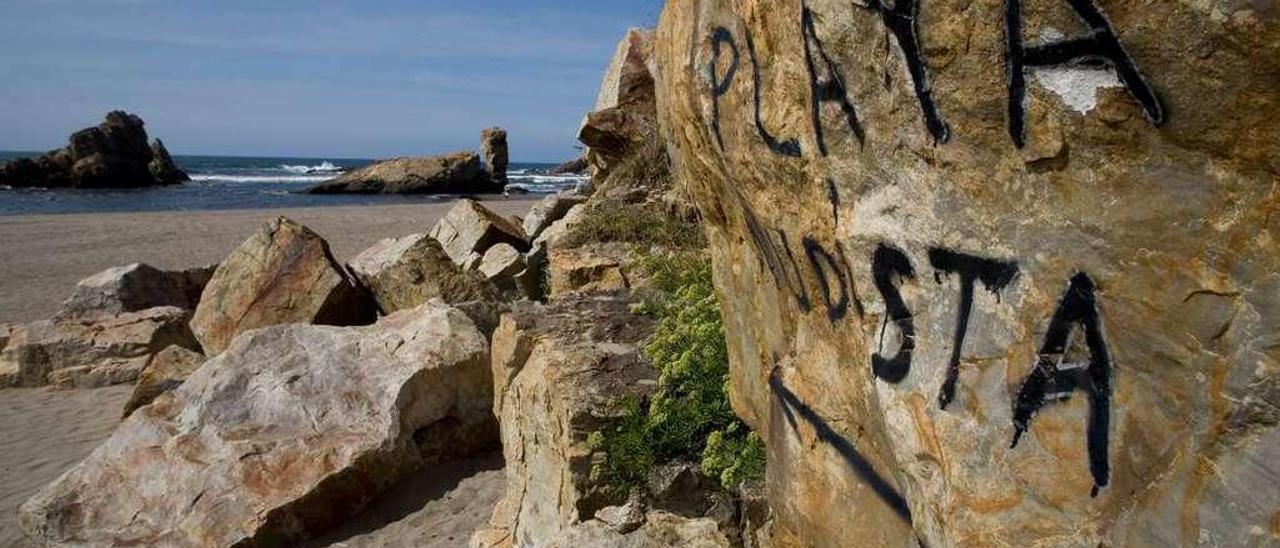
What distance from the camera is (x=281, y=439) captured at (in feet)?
18.0

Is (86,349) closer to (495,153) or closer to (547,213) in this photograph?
(547,213)

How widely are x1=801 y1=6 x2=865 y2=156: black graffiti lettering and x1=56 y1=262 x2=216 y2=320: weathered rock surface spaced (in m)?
9.42

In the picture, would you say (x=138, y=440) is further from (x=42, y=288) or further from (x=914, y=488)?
(x=42, y=288)

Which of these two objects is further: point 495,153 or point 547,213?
point 495,153

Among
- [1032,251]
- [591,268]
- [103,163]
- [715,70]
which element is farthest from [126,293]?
[103,163]

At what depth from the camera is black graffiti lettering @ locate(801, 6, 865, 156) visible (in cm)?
218

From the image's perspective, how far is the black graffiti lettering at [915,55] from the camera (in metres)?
1.98

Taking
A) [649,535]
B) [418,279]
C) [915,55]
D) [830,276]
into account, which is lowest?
[649,535]

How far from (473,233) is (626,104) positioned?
2053mm

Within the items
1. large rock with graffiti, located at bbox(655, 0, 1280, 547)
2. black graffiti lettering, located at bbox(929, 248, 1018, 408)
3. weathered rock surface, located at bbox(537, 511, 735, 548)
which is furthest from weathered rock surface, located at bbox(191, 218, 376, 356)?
black graffiti lettering, located at bbox(929, 248, 1018, 408)

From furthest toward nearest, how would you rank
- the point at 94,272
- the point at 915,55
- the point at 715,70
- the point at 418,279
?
the point at 94,272, the point at 418,279, the point at 715,70, the point at 915,55

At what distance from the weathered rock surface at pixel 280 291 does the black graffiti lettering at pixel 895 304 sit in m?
6.89

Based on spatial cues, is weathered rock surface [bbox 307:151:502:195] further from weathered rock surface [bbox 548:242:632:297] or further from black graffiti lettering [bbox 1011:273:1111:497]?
black graffiti lettering [bbox 1011:273:1111:497]

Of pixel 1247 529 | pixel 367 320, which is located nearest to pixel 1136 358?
pixel 1247 529
